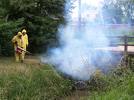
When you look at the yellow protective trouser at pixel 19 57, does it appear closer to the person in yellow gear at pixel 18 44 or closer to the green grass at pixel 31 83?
the person in yellow gear at pixel 18 44

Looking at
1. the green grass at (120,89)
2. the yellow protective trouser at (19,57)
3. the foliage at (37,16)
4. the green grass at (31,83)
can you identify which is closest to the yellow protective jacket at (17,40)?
the yellow protective trouser at (19,57)

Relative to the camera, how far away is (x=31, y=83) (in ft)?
56.5

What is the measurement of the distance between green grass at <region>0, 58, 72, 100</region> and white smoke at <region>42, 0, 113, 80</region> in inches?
35.9

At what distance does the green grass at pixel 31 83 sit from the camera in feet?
54.0

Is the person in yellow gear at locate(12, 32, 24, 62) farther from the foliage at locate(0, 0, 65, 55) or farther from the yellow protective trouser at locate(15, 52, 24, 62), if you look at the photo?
the foliage at locate(0, 0, 65, 55)

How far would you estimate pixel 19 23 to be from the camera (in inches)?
893

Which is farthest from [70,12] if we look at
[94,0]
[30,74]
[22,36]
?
[30,74]

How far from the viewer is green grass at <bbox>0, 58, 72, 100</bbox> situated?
1645 cm

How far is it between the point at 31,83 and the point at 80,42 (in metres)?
6.17

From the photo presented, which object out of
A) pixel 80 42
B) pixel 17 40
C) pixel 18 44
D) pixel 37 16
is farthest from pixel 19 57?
pixel 80 42

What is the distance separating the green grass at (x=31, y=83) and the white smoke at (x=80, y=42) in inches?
35.9

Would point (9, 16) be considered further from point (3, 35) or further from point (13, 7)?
point (3, 35)

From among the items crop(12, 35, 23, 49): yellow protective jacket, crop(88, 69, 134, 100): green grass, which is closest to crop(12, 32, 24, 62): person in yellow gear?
crop(12, 35, 23, 49): yellow protective jacket

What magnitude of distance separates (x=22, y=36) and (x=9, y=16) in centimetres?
336
